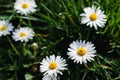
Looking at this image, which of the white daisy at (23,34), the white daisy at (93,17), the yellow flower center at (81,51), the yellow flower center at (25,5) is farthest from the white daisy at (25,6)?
the yellow flower center at (81,51)

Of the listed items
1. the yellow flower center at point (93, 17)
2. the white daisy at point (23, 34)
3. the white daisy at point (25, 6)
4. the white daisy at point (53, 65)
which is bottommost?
the white daisy at point (53, 65)

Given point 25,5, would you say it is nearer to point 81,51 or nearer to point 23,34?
point 23,34

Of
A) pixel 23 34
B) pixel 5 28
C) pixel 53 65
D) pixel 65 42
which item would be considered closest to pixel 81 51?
pixel 53 65

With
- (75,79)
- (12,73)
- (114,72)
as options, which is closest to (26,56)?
(12,73)

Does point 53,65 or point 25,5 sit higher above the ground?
point 25,5

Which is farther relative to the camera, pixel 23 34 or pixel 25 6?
pixel 25 6

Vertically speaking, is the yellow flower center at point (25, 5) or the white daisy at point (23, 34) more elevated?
the yellow flower center at point (25, 5)

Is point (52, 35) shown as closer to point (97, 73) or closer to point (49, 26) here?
point (49, 26)

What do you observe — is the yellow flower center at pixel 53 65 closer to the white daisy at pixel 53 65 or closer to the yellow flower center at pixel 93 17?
the white daisy at pixel 53 65
